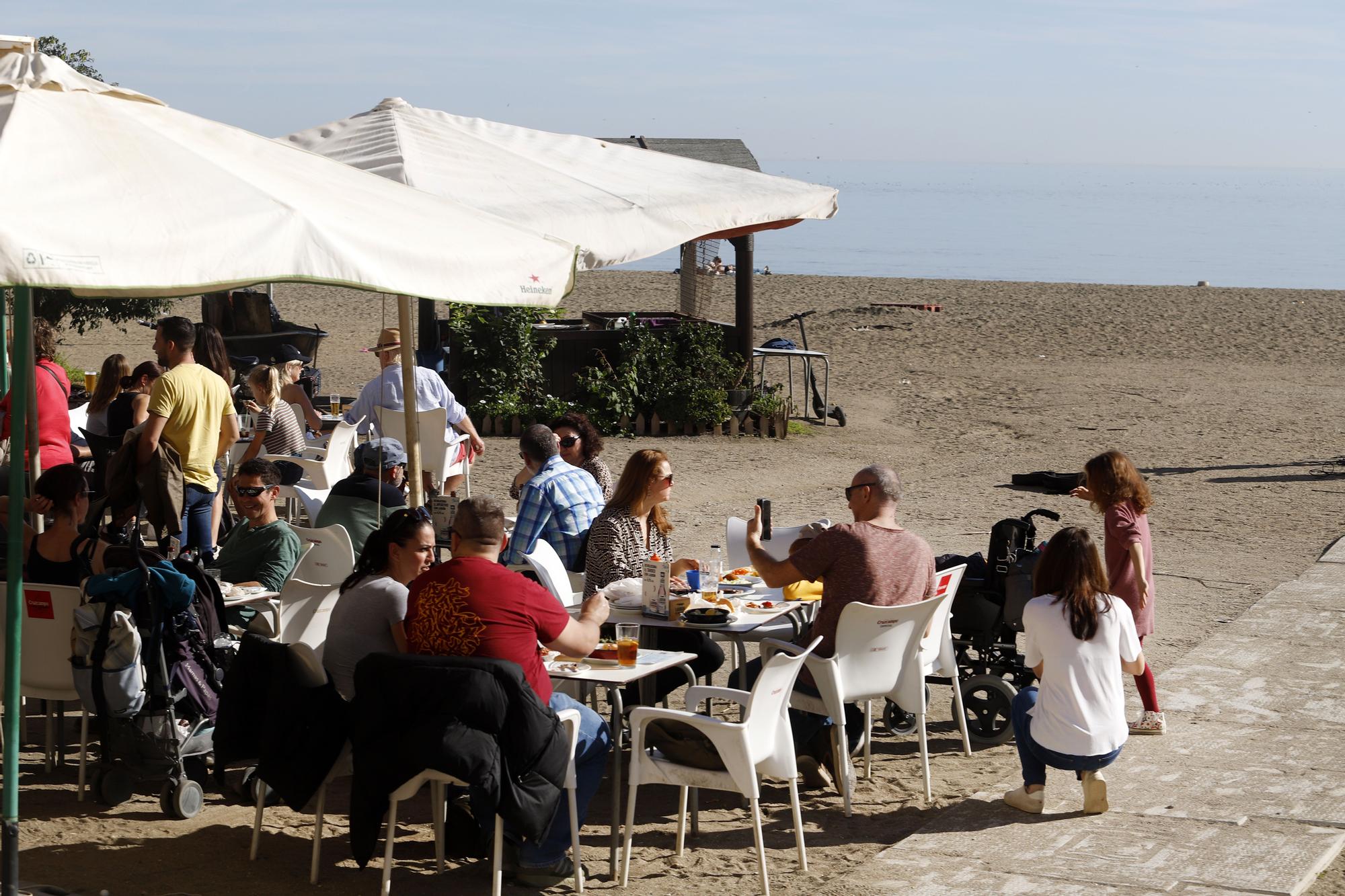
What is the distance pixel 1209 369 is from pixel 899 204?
15231 centimetres

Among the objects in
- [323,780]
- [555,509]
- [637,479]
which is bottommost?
[323,780]

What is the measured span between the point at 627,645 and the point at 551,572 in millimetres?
1215

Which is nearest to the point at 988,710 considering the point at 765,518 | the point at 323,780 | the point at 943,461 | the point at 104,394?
the point at 765,518

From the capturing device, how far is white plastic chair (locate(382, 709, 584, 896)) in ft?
15.0

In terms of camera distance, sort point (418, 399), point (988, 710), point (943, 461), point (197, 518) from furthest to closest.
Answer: point (943, 461), point (418, 399), point (197, 518), point (988, 710)

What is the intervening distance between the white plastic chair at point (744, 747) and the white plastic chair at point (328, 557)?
2183mm

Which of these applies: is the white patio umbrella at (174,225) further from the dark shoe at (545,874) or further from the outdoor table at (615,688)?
the dark shoe at (545,874)

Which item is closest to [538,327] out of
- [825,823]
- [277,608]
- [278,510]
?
[278,510]

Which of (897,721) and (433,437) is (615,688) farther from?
(433,437)

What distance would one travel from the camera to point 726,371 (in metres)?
16.3

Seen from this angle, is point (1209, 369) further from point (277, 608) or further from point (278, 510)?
point (277, 608)

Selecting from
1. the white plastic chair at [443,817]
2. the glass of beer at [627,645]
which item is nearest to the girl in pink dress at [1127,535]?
the glass of beer at [627,645]

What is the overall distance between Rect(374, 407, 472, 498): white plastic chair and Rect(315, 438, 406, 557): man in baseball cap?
2.45 metres

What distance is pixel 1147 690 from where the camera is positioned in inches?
257
